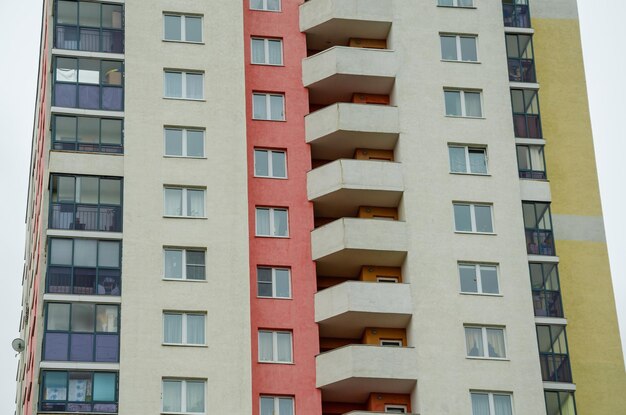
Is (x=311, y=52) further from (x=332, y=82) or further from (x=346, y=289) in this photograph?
(x=346, y=289)

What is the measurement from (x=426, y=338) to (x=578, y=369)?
306 inches

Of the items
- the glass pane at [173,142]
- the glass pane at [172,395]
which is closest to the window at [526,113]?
the glass pane at [173,142]

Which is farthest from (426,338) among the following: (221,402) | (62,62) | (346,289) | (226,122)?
(62,62)

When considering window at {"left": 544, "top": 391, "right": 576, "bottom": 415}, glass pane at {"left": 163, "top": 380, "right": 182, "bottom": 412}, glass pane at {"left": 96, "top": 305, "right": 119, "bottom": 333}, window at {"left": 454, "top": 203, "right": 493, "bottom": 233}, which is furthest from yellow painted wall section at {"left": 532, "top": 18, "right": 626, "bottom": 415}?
glass pane at {"left": 96, "top": 305, "right": 119, "bottom": 333}

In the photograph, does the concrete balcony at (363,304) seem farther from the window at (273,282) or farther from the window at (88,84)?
the window at (88,84)

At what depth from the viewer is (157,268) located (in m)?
61.8

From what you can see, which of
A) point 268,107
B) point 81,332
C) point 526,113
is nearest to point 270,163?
point 268,107

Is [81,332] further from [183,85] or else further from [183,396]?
[183,85]

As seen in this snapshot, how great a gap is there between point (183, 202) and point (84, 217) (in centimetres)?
450

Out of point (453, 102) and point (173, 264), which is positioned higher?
point (453, 102)

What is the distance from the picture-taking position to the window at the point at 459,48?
2721 inches

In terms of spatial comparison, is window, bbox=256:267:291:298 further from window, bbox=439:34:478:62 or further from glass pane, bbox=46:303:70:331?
window, bbox=439:34:478:62

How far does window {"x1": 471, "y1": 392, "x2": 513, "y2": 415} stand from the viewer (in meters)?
62.2

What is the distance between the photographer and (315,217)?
221 feet
